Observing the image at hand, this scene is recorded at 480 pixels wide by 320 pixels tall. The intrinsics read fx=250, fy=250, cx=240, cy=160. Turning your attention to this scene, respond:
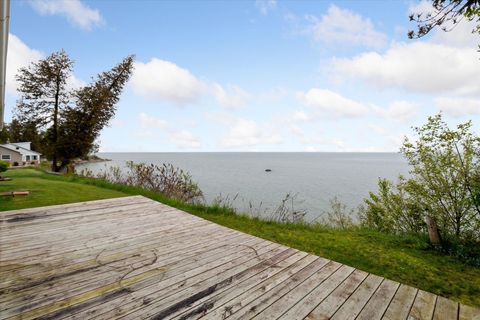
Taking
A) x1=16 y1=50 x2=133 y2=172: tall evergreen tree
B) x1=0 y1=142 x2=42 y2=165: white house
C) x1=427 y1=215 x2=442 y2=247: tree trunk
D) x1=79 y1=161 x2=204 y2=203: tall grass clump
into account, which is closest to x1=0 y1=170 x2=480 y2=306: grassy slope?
x1=427 y1=215 x2=442 y2=247: tree trunk

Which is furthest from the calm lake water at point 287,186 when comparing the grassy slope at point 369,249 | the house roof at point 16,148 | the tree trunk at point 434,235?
the house roof at point 16,148

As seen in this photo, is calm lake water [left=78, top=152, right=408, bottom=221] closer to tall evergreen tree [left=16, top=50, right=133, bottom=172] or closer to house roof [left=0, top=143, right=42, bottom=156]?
tall evergreen tree [left=16, top=50, right=133, bottom=172]

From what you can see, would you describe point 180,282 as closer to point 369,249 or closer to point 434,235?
point 369,249

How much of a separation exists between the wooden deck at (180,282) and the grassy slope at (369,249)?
797mm

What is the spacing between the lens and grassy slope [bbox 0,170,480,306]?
3.57 m

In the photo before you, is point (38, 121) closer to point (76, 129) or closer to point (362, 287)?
point (76, 129)

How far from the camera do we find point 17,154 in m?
45.3

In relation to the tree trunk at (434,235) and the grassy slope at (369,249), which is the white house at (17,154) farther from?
the tree trunk at (434,235)

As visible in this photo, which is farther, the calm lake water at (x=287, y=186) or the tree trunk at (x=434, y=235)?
the calm lake water at (x=287, y=186)

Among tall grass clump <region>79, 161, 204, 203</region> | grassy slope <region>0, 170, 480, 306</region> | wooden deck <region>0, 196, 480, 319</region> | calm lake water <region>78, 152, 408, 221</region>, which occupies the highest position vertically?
tall grass clump <region>79, 161, 204, 203</region>

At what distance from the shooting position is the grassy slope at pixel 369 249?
3.57m

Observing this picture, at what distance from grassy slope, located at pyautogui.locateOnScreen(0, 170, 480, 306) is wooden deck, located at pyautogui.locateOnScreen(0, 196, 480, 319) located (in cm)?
80

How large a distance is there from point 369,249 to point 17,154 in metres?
59.0

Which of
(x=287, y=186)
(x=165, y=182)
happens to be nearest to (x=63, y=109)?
(x=165, y=182)
